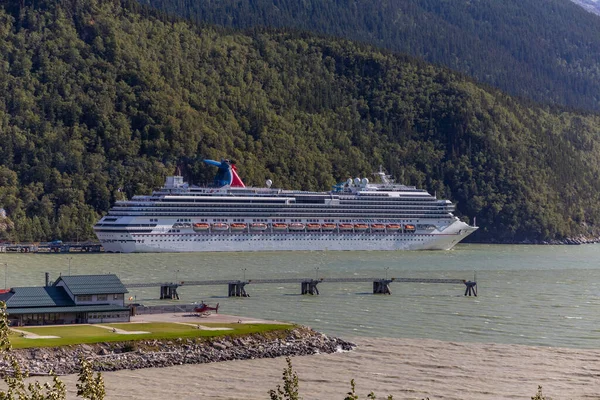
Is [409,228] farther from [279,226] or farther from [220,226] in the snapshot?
[220,226]

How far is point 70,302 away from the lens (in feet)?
208

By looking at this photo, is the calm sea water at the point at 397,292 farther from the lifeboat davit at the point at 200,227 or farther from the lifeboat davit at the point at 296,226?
the lifeboat davit at the point at 296,226

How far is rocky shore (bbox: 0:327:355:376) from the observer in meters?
51.8

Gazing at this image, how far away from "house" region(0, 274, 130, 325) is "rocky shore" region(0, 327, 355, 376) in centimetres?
793

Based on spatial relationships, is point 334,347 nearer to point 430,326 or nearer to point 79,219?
point 430,326

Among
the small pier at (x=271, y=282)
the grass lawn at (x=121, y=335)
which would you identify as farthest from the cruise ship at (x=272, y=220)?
the grass lawn at (x=121, y=335)

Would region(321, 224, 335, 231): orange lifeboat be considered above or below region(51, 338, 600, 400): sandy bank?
above

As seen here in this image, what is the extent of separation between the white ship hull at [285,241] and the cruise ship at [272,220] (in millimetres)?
114

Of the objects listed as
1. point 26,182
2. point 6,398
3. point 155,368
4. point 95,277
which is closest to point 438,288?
point 95,277

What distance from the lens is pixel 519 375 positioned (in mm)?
53094

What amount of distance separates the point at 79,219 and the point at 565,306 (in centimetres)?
9571

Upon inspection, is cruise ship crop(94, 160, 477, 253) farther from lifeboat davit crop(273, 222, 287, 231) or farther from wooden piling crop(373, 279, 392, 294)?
wooden piling crop(373, 279, 392, 294)

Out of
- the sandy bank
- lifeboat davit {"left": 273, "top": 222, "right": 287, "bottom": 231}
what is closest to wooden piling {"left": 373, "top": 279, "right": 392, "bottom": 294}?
the sandy bank

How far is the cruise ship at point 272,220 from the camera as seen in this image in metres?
144
